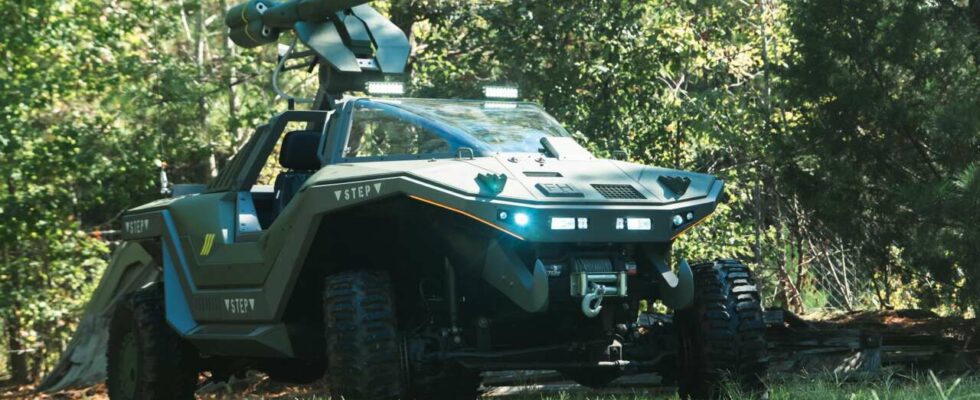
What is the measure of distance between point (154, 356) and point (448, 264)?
2.96 metres

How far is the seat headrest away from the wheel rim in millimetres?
1815

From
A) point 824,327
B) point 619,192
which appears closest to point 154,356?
point 619,192

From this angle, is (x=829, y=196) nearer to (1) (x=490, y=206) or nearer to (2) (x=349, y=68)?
(2) (x=349, y=68)

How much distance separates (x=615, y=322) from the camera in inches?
320

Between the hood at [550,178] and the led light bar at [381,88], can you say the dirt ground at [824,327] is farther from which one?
the led light bar at [381,88]

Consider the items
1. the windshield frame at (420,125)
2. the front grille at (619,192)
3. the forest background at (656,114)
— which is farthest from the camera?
the forest background at (656,114)

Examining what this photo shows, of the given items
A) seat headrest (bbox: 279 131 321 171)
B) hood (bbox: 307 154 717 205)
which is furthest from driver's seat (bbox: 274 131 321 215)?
hood (bbox: 307 154 717 205)

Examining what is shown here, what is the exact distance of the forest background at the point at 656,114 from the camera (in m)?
11.5

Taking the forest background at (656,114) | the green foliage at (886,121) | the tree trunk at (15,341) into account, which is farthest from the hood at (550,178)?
the tree trunk at (15,341)

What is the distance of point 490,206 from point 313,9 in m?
3.58

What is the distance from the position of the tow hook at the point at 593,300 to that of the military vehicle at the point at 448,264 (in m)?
0.01

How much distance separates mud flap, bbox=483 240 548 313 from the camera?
722cm

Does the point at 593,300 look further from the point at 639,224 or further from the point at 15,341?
the point at 15,341

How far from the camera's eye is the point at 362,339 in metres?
7.47
